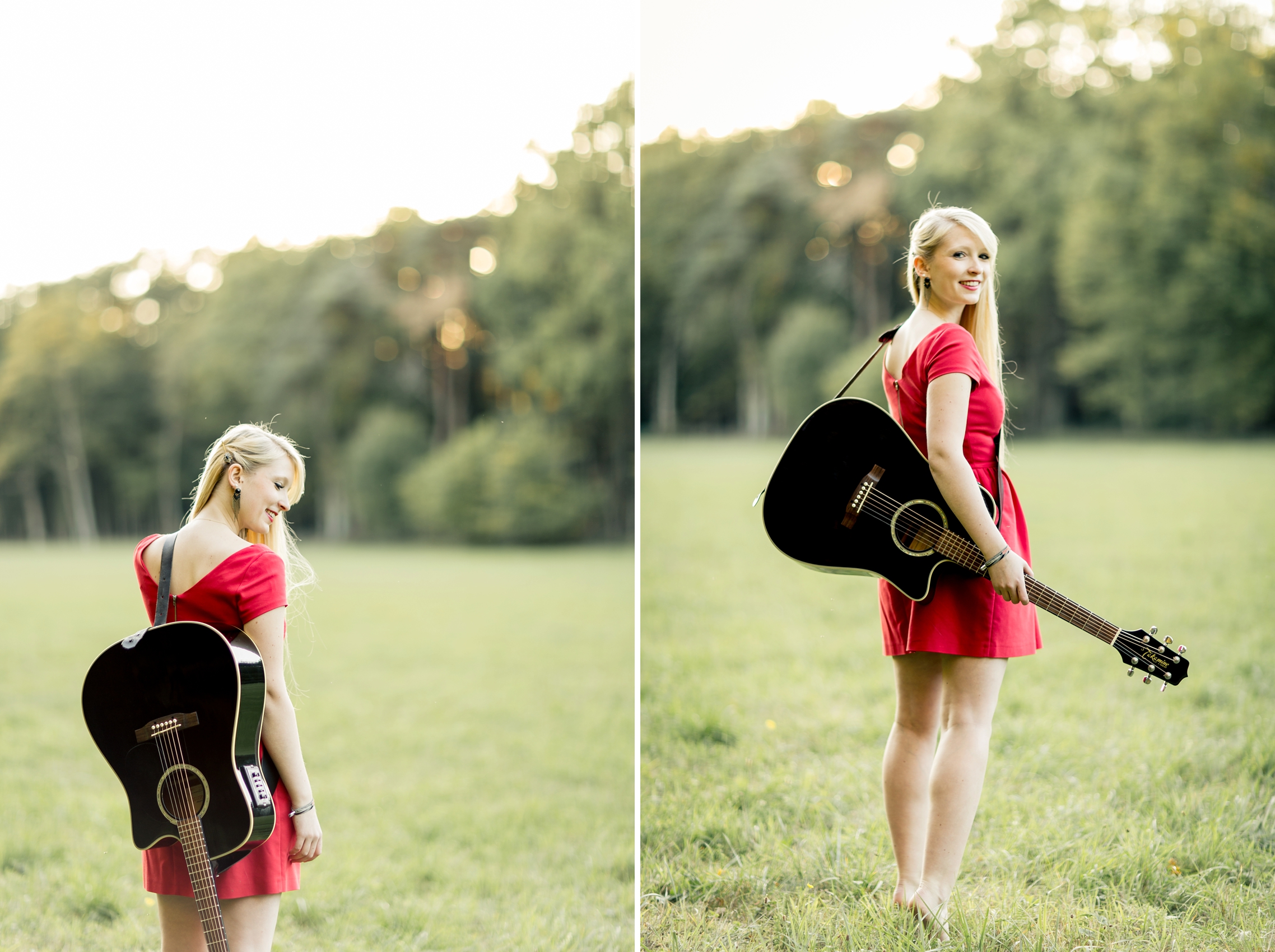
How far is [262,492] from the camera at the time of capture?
1.88m

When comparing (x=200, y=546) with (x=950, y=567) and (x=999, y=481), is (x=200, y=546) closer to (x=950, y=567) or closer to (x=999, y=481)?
(x=950, y=567)

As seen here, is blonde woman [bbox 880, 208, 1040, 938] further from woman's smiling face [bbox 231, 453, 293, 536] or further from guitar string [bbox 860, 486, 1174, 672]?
woman's smiling face [bbox 231, 453, 293, 536]

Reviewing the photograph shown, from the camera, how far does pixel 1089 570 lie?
7.69 m

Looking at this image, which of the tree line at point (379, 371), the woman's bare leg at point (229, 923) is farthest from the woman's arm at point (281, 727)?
the tree line at point (379, 371)

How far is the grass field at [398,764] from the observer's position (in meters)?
3.32

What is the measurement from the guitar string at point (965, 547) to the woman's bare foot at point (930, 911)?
26.2 inches

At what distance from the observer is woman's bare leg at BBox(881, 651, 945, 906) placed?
2.25 metres

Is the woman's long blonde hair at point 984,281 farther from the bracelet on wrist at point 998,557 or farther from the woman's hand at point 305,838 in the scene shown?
the woman's hand at point 305,838

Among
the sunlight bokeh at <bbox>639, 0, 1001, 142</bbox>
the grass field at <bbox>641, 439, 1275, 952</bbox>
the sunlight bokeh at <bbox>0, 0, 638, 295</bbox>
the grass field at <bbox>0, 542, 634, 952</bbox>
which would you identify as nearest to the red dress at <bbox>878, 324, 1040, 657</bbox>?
the grass field at <bbox>641, 439, 1275, 952</bbox>

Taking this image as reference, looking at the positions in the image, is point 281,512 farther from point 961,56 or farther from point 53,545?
point 961,56

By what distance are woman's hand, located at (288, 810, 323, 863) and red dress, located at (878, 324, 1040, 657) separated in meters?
1.23

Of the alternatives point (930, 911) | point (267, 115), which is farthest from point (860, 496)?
point (267, 115)

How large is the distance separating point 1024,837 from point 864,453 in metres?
1.54

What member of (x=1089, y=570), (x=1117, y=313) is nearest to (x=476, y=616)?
(x=1089, y=570)
